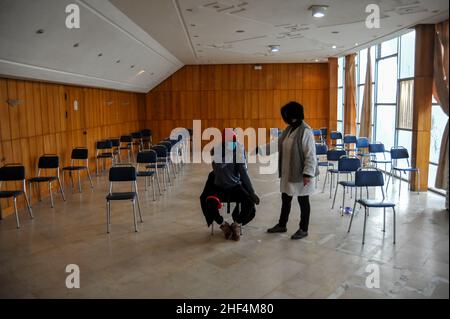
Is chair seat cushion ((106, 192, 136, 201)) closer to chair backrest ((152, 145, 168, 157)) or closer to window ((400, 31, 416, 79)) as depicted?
chair backrest ((152, 145, 168, 157))

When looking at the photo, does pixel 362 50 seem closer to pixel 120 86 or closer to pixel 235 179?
pixel 120 86

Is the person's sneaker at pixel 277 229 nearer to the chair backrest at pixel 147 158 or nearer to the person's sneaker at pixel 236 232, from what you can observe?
the person's sneaker at pixel 236 232

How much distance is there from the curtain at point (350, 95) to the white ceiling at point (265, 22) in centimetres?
110

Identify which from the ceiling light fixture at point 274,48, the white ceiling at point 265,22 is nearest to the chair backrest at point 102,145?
the white ceiling at point 265,22

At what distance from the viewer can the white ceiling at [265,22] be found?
22.0ft

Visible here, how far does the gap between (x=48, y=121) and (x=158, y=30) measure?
3360 mm

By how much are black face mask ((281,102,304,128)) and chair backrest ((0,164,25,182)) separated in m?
4.70

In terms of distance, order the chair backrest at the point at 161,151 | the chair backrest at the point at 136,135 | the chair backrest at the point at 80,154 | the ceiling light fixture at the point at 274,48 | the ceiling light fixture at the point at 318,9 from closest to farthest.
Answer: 1. the ceiling light fixture at the point at 318,9
2. the chair backrest at the point at 80,154
3. the chair backrest at the point at 161,151
4. the ceiling light fixture at the point at 274,48
5. the chair backrest at the point at 136,135

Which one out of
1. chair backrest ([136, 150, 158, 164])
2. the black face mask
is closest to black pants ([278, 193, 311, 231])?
the black face mask

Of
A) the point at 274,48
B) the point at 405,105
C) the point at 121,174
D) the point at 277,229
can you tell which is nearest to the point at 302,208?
the point at 277,229

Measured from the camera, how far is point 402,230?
586cm

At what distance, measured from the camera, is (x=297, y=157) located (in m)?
5.25

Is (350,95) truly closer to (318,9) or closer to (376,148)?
(376,148)
